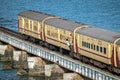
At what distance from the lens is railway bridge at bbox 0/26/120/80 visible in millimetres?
55406

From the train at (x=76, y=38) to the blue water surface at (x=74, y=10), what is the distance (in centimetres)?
4398

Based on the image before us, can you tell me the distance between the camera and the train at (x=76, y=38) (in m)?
56.2

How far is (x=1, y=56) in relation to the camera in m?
76.8

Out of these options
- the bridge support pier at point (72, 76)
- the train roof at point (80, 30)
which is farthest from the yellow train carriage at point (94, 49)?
the bridge support pier at point (72, 76)

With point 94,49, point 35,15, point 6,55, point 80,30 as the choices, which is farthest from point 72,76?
point 6,55

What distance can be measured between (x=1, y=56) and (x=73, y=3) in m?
109

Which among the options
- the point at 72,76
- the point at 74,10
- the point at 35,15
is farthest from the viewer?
the point at 74,10

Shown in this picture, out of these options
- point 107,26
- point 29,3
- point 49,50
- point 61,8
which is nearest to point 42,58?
point 49,50

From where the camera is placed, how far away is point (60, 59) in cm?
6278

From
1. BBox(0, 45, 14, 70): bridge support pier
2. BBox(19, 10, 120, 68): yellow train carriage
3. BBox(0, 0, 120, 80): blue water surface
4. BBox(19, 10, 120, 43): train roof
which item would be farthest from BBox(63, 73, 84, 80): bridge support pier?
BBox(0, 0, 120, 80): blue water surface

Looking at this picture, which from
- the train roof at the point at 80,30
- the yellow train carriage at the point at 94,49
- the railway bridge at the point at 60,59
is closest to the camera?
the railway bridge at the point at 60,59

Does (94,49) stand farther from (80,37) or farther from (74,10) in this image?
(74,10)

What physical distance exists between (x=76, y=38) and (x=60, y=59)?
310cm

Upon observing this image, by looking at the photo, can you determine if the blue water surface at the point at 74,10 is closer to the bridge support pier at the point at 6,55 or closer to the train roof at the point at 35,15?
the train roof at the point at 35,15
